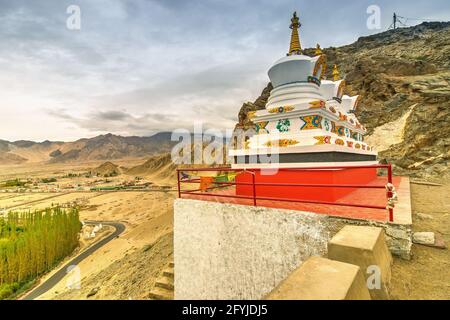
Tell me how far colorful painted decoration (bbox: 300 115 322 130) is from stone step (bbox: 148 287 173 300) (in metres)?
7.04

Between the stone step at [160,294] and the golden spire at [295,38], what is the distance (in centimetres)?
967

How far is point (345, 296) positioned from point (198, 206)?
411cm

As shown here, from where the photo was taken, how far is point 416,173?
16.3 m

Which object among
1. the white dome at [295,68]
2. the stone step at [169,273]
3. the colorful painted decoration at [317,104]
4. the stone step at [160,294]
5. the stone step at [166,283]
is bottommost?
the stone step at [160,294]

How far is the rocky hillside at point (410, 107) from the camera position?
659 inches

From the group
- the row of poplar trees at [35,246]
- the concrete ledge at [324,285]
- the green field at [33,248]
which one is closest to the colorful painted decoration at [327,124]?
the concrete ledge at [324,285]

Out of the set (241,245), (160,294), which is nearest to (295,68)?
(241,245)

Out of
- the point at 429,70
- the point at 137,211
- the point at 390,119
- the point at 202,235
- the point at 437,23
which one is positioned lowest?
the point at 137,211

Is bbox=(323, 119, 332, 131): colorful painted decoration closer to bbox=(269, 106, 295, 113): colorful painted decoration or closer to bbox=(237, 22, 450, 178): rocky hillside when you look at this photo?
bbox=(269, 106, 295, 113): colorful painted decoration

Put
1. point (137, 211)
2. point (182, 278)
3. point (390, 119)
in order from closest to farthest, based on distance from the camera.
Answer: point (182, 278) → point (390, 119) → point (137, 211)

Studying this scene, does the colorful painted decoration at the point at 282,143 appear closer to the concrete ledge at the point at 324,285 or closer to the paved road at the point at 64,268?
the concrete ledge at the point at 324,285

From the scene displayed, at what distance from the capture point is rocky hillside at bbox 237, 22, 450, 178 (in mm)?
16734
